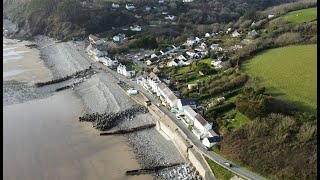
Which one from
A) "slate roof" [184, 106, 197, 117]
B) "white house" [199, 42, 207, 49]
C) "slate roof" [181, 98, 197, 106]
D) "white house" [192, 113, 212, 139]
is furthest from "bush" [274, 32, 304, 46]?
"white house" [192, 113, 212, 139]

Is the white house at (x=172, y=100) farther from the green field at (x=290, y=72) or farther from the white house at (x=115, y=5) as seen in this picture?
the white house at (x=115, y=5)

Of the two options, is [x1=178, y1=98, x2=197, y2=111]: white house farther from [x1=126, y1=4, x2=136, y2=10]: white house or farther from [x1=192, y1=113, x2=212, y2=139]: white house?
[x1=126, y1=4, x2=136, y2=10]: white house

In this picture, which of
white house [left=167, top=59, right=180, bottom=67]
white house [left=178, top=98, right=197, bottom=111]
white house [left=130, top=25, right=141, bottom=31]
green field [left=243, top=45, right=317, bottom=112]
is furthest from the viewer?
white house [left=130, top=25, right=141, bottom=31]

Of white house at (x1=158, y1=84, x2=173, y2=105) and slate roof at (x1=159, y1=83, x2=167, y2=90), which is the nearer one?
white house at (x1=158, y1=84, x2=173, y2=105)

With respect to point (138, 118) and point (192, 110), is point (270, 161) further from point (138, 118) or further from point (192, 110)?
point (138, 118)

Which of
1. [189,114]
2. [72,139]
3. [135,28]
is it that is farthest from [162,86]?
[135,28]
